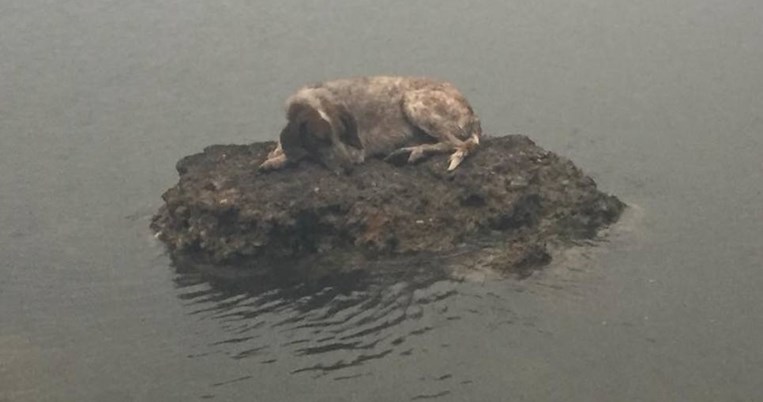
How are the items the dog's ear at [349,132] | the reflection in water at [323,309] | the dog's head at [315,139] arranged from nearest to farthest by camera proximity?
the reflection in water at [323,309] → the dog's head at [315,139] → the dog's ear at [349,132]

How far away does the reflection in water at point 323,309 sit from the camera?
11.4m

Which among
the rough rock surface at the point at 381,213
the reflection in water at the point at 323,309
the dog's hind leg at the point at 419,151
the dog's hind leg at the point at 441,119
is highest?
the dog's hind leg at the point at 441,119

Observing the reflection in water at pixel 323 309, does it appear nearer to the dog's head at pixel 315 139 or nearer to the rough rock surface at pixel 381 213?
the rough rock surface at pixel 381 213

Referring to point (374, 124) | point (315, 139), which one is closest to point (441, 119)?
point (374, 124)

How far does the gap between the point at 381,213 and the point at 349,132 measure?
1.23 meters

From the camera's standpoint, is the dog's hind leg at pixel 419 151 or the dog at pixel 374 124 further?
the dog's hind leg at pixel 419 151

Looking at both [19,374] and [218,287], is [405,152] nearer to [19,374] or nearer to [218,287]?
[218,287]

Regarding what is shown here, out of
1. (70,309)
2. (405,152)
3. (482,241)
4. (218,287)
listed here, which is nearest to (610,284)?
(482,241)

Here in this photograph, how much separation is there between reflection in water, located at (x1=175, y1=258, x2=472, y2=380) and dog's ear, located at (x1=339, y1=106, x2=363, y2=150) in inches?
58.2

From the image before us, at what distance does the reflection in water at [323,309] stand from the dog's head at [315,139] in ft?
3.89

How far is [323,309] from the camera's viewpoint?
1196cm

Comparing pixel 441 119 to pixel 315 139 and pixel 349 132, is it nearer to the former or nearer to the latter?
pixel 349 132

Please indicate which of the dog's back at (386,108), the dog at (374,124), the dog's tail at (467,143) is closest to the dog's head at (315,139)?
the dog at (374,124)

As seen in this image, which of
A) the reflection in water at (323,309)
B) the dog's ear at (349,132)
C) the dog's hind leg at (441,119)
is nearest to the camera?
the reflection in water at (323,309)
